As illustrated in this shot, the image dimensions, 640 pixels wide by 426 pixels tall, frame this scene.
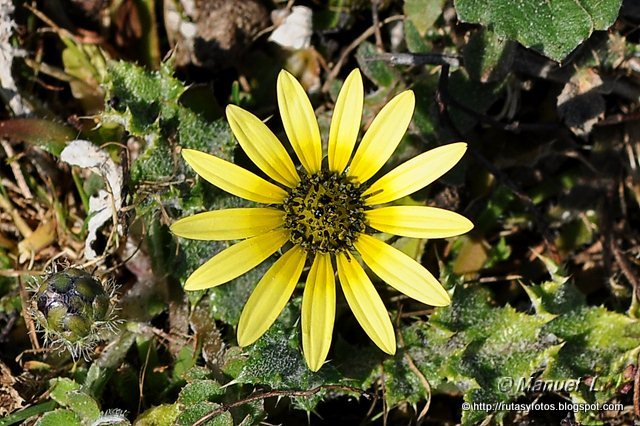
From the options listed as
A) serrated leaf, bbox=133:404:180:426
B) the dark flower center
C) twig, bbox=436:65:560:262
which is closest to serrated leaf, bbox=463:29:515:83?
twig, bbox=436:65:560:262

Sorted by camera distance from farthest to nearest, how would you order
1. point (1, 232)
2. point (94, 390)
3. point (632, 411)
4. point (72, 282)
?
point (1, 232), point (632, 411), point (94, 390), point (72, 282)

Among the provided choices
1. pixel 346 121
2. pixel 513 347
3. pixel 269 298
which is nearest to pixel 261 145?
pixel 346 121

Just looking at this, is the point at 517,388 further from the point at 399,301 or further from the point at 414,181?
the point at 414,181

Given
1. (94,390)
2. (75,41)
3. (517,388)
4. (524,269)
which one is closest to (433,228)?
(517,388)

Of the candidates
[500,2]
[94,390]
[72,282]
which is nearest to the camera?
[72,282]

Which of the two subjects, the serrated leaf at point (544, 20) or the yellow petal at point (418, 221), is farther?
the serrated leaf at point (544, 20)

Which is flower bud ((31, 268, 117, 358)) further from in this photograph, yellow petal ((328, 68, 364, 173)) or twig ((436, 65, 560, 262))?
twig ((436, 65, 560, 262))

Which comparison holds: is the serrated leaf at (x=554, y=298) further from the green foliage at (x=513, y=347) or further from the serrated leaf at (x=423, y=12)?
the serrated leaf at (x=423, y=12)

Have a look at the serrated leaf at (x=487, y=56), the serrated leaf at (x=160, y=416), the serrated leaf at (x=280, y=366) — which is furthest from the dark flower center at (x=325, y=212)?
the serrated leaf at (x=160, y=416)
